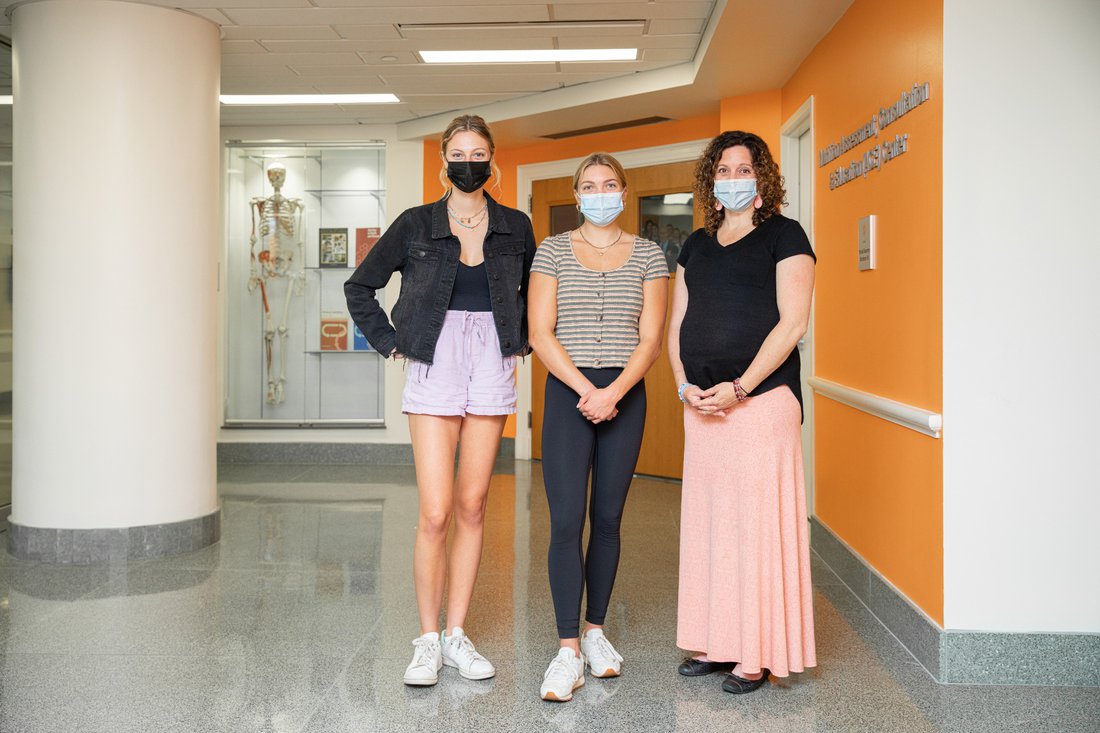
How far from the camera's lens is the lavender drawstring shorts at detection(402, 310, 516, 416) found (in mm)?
3105

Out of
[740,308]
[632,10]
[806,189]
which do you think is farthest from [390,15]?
[740,308]

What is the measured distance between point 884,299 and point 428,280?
6.08 feet

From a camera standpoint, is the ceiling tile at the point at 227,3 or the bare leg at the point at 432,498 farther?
the ceiling tile at the point at 227,3

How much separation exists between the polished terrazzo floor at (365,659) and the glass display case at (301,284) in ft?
10.2

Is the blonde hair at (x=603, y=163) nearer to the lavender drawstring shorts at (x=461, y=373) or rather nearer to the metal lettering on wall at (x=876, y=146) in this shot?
the lavender drawstring shorts at (x=461, y=373)

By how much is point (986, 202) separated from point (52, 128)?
13.9 feet

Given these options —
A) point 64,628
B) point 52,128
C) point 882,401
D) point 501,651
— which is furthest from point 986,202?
point 52,128

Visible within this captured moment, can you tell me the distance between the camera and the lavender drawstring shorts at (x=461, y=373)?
3.11 m

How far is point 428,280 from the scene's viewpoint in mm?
3133

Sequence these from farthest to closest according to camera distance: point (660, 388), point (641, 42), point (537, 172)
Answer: point (537, 172) < point (660, 388) < point (641, 42)

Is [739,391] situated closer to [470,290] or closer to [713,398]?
[713,398]

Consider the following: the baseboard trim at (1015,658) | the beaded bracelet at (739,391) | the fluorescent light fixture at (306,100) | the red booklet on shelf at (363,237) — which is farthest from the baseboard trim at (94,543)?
the red booklet on shelf at (363,237)

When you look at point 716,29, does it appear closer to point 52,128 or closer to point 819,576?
point 819,576

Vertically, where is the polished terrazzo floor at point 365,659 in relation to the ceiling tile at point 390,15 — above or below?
below
